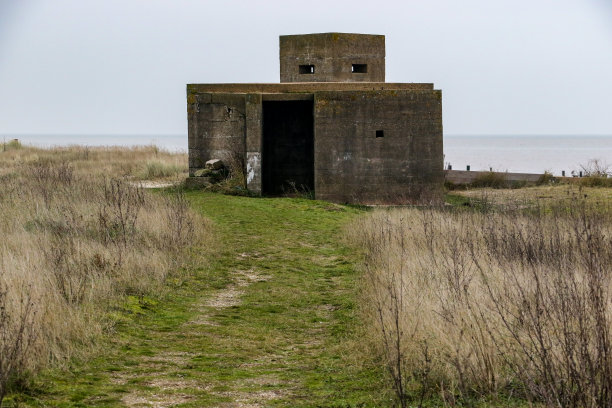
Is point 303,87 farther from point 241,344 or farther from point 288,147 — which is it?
point 241,344

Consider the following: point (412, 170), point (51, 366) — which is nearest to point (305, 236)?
point (412, 170)

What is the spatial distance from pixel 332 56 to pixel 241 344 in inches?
624

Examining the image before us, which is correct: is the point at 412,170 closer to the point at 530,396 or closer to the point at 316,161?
the point at 316,161

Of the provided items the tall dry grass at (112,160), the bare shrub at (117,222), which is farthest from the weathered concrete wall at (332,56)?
the bare shrub at (117,222)

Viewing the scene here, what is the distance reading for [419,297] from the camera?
6.95 metres

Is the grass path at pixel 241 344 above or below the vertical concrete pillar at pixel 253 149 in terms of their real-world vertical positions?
below

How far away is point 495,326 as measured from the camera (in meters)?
5.93

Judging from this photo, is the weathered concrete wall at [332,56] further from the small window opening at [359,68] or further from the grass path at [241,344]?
the grass path at [241,344]

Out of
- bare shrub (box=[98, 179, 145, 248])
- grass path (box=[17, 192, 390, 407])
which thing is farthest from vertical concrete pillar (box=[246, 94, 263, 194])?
grass path (box=[17, 192, 390, 407])

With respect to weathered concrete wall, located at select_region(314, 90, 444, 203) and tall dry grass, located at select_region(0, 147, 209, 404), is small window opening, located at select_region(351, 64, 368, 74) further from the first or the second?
tall dry grass, located at select_region(0, 147, 209, 404)

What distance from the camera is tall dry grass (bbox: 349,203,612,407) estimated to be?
471 cm

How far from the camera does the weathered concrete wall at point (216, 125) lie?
20.1 meters

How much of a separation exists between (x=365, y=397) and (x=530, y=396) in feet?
3.67

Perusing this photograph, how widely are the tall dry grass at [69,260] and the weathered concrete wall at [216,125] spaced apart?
4862mm
